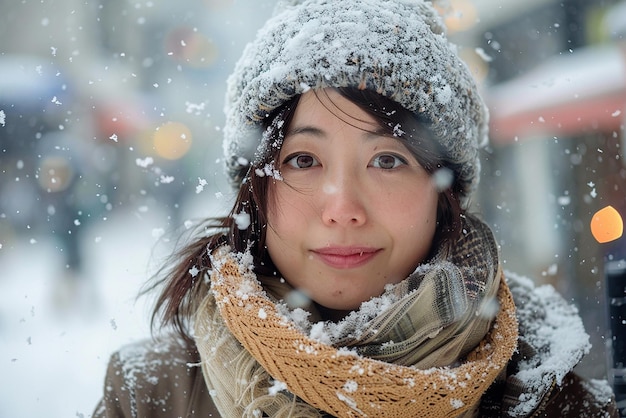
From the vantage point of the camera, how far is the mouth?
148 cm

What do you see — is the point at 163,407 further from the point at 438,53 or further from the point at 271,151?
the point at 438,53

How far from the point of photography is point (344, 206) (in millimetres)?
1410

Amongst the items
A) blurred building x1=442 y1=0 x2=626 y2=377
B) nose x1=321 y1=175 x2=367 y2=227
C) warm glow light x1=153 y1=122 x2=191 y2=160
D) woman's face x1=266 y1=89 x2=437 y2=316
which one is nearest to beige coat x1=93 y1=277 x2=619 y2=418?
woman's face x1=266 y1=89 x2=437 y2=316

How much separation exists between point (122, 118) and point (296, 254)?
6839 millimetres

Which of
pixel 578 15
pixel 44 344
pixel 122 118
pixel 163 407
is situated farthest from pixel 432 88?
Answer: pixel 122 118

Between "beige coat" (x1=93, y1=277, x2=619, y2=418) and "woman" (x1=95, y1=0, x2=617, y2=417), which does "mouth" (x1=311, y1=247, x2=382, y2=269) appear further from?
"beige coat" (x1=93, y1=277, x2=619, y2=418)

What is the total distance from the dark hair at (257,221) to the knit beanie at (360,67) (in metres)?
0.03

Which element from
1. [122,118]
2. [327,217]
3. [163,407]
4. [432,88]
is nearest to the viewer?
[327,217]

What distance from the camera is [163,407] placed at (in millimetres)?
1745

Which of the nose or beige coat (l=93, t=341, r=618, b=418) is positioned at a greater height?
the nose

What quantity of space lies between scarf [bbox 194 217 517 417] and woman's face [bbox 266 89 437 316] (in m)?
0.08

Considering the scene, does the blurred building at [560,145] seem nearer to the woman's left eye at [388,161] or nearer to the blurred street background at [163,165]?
the blurred street background at [163,165]

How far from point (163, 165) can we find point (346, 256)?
16.3 feet

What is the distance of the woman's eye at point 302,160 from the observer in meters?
1.55
